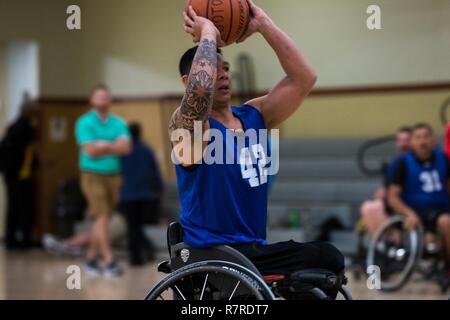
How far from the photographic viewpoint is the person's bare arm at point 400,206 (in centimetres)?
728

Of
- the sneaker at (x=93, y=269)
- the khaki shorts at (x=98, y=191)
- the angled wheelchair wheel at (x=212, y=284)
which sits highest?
the angled wheelchair wheel at (x=212, y=284)

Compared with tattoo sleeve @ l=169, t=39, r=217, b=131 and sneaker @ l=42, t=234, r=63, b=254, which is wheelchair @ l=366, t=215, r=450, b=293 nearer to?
sneaker @ l=42, t=234, r=63, b=254

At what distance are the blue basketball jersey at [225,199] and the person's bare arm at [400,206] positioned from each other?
12.8 ft

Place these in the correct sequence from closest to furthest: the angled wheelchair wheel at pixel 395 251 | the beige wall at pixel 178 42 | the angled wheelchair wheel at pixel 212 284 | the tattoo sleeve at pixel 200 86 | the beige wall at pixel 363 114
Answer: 1. the angled wheelchair wheel at pixel 212 284
2. the tattoo sleeve at pixel 200 86
3. the angled wheelchair wheel at pixel 395 251
4. the beige wall at pixel 178 42
5. the beige wall at pixel 363 114

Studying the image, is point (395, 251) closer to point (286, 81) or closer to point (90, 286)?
point (90, 286)

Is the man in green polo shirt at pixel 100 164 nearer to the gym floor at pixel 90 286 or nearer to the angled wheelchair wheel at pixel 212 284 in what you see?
the gym floor at pixel 90 286

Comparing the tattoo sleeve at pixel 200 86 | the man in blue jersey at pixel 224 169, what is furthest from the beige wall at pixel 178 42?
the tattoo sleeve at pixel 200 86

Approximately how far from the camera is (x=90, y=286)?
7402 millimetres

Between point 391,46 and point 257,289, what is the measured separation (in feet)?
23.7

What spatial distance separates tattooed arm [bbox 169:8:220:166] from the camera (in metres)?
3.30

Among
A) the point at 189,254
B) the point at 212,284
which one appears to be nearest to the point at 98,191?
the point at 189,254

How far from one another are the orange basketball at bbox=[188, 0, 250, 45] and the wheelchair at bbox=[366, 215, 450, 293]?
4.07 meters
